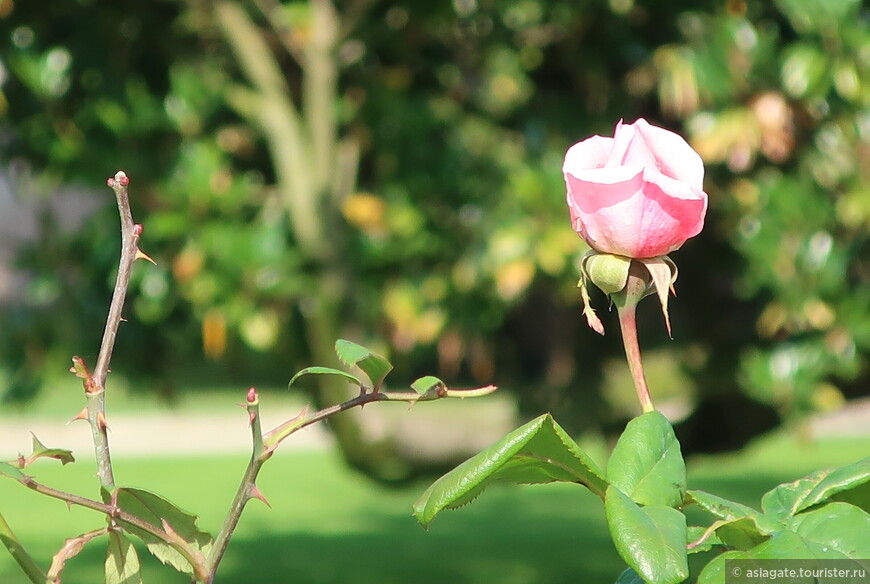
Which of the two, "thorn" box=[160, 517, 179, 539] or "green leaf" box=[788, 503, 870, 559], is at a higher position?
"thorn" box=[160, 517, 179, 539]

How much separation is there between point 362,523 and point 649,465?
674 centimetres

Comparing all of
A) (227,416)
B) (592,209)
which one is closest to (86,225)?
(592,209)

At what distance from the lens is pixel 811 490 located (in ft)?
3.13

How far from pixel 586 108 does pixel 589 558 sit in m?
3.36

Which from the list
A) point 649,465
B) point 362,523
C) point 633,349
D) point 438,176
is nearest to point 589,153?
point 633,349

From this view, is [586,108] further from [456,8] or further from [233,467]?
[233,467]

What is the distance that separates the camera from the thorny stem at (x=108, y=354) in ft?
3.05

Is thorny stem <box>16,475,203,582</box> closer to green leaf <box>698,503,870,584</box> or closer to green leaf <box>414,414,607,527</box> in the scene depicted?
green leaf <box>414,414,607,527</box>

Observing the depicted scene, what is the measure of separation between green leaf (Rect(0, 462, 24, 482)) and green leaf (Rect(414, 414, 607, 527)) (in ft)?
0.95

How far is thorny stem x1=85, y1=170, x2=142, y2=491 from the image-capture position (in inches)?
36.6

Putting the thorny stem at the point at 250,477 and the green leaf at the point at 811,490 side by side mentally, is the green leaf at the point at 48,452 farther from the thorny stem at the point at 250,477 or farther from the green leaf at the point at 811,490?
the green leaf at the point at 811,490

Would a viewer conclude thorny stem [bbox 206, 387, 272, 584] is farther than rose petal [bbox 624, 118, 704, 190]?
No

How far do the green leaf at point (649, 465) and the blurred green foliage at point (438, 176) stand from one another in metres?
1.91

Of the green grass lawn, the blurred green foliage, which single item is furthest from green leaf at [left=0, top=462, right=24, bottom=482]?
the green grass lawn
